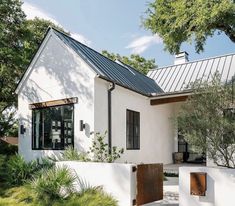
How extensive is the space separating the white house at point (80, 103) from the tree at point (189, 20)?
6.23 feet

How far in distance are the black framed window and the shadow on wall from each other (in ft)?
2.06

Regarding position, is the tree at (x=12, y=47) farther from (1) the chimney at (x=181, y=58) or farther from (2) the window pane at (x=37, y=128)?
(1) the chimney at (x=181, y=58)

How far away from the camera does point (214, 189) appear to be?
6.91 metres

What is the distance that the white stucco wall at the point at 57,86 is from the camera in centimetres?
1199

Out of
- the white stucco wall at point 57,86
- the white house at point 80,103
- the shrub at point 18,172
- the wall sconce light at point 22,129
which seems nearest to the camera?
the shrub at point 18,172

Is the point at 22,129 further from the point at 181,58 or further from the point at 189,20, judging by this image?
the point at 181,58

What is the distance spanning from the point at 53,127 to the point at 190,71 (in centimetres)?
921

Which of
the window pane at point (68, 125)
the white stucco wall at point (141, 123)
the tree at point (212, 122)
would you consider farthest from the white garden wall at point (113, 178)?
the window pane at point (68, 125)

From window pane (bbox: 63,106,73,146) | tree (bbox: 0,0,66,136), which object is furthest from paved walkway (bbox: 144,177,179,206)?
tree (bbox: 0,0,66,136)

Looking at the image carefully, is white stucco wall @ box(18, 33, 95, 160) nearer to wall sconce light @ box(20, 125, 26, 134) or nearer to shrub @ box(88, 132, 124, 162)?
wall sconce light @ box(20, 125, 26, 134)

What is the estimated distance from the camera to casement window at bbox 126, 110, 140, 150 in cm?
1370

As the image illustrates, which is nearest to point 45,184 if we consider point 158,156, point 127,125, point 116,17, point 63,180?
point 63,180

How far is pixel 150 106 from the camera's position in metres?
15.6

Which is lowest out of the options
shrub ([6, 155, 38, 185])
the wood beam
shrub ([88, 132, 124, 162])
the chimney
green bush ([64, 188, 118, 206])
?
green bush ([64, 188, 118, 206])
